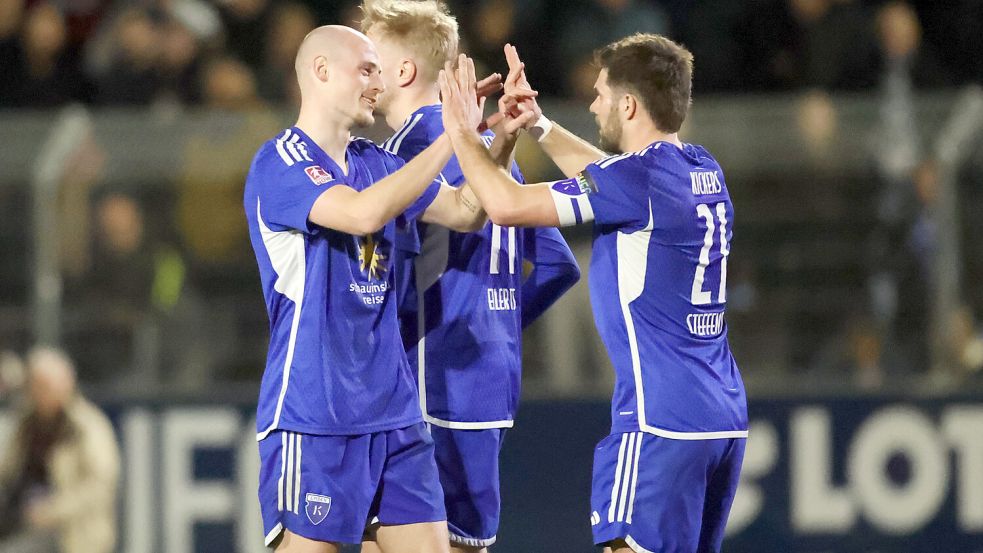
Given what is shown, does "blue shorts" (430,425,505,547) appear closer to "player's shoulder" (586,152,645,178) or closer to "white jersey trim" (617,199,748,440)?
"white jersey trim" (617,199,748,440)

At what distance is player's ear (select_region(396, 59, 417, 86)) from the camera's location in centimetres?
504

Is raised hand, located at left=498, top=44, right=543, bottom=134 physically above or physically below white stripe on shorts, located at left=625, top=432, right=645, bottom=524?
above

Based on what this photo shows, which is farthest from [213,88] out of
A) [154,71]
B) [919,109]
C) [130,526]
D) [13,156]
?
[919,109]

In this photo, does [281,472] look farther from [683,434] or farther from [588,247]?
[588,247]

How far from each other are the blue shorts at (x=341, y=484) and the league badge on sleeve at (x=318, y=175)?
75 cm

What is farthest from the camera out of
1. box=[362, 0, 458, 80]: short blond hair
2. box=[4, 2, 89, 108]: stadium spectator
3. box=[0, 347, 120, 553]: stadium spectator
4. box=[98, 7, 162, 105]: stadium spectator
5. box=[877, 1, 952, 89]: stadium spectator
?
box=[4, 2, 89, 108]: stadium spectator

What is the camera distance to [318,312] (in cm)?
433

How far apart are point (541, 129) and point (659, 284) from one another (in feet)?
2.82

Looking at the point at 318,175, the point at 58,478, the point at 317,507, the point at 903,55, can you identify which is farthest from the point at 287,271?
the point at 903,55

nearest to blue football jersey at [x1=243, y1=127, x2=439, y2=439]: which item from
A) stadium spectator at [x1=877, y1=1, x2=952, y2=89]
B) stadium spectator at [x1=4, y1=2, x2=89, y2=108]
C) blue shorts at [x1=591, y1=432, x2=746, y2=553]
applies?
blue shorts at [x1=591, y1=432, x2=746, y2=553]

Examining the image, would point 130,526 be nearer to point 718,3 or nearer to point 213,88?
point 213,88

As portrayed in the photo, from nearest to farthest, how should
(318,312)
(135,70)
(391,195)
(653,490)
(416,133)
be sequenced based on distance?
1. (391,195)
2. (318,312)
3. (653,490)
4. (416,133)
5. (135,70)

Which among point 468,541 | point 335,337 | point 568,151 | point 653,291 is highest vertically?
point 568,151

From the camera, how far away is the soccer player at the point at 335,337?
430 centimetres
